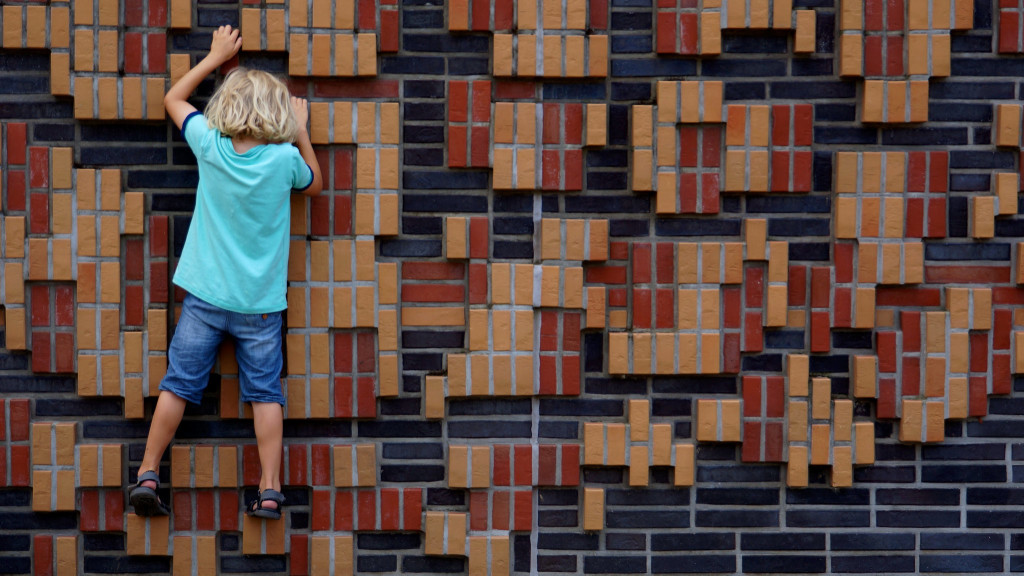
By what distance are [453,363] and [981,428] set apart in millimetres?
2112

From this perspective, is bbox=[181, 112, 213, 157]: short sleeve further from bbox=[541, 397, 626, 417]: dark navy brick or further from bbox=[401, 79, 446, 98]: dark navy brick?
bbox=[541, 397, 626, 417]: dark navy brick

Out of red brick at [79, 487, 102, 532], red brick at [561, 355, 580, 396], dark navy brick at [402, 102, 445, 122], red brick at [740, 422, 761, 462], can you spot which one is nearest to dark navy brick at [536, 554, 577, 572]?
red brick at [561, 355, 580, 396]

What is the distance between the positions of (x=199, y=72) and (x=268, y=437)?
1.37m

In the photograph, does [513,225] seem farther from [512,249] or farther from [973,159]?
[973,159]

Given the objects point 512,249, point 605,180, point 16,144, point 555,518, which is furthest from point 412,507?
point 16,144

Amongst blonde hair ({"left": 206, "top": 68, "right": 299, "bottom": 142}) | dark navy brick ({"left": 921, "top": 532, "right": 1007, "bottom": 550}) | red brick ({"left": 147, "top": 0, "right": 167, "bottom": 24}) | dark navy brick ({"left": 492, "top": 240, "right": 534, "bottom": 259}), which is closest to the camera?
blonde hair ({"left": 206, "top": 68, "right": 299, "bottom": 142})

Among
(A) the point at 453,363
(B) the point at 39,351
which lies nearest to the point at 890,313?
(A) the point at 453,363

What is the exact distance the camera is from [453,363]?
3467mm

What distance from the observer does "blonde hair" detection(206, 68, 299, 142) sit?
3174 mm

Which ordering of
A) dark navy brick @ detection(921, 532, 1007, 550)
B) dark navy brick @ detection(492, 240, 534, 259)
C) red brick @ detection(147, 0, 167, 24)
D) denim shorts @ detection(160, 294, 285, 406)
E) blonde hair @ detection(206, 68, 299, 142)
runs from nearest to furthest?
blonde hair @ detection(206, 68, 299, 142) < denim shorts @ detection(160, 294, 285, 406) < red brick @ detection(147, 0, 167, 24) < dark navy brick @ detection(492, 240, 534, 259) < dark navy brick @ detection(921, 532, 1007, 550)

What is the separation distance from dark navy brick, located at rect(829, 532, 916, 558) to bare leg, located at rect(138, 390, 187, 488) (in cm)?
258

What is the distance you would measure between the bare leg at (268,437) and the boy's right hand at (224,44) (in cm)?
130

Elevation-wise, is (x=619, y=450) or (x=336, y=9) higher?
(x=336, y=9)

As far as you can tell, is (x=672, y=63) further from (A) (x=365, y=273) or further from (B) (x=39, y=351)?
(B) (x=39, y=351)
